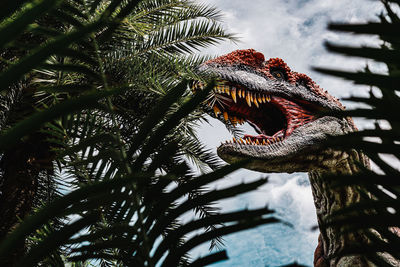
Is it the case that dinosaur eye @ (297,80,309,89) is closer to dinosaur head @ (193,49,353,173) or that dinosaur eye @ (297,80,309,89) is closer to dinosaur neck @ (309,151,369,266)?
dinosaur head @ (193,49,353,173)

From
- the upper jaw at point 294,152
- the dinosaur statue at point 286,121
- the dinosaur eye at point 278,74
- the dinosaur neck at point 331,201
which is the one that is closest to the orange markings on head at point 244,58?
the dinosaur statue at point 286,121

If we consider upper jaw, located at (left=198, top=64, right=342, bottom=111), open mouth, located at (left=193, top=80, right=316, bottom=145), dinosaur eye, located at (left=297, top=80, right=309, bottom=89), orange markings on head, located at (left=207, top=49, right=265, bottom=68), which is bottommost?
open mouth, located at (left=193, top=80, right=316, bottom=145)

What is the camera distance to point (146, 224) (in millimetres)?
683

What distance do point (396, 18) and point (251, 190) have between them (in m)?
0.50

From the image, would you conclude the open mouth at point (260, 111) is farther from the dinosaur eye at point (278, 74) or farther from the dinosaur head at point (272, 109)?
the dinosaur eye at point (278, 74)

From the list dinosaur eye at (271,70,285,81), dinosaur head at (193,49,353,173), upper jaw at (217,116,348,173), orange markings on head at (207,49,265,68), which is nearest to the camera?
upper jaw at (217,116,348,173)

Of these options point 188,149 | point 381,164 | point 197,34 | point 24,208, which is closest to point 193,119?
point 188,149

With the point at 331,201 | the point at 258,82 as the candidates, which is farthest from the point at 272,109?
the point at 331,201

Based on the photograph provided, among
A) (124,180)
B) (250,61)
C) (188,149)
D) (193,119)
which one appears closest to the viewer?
(124,180)

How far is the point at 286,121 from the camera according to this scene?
9.08ft

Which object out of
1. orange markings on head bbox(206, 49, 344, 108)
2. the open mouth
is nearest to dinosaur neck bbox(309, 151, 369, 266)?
the open mouth

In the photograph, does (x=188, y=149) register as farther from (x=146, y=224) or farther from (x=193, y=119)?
(x=146, y=224)

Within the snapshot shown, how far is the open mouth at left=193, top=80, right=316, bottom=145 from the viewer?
8.33ft

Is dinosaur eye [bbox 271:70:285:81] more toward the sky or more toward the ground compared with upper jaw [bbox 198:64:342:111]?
more toward the sky
